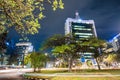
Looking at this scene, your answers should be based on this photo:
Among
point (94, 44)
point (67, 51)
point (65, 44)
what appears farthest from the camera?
point (65, 44)

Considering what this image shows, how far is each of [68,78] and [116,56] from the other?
82.7 m

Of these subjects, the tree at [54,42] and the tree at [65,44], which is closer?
the tree at [65,44]

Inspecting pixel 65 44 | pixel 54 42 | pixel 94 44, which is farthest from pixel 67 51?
pixel 94 44

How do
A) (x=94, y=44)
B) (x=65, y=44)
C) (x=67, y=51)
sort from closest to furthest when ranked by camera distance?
(x=67, y=51), (x=94, y=44), (x=65, y=44)

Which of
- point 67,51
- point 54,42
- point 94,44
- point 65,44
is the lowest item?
point 67,51

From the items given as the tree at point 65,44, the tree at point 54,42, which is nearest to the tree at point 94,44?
the tree at point 65,44

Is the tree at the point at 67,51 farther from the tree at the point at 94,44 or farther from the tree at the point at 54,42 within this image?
the tree at the point at 94,44

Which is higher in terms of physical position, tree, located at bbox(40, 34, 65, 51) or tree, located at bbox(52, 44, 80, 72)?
tree, located at bbox(40, 34, 65, 51)

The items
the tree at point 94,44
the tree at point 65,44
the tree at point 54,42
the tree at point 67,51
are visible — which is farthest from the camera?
the tree at point 54,42

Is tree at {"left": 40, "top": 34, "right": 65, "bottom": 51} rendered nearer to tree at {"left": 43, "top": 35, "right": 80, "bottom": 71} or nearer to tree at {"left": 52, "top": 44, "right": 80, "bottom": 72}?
tree at {"left": 43, "top": 35, "right": 80, "bottom": 71}

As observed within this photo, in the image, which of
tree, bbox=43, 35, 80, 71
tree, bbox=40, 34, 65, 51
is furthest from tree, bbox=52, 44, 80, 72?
tree, bbox=40, 34, 65, 51

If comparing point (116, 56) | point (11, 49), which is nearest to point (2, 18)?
point (116, 56)

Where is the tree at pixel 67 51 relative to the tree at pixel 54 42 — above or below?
below

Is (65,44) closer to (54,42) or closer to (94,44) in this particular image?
(54,42)
